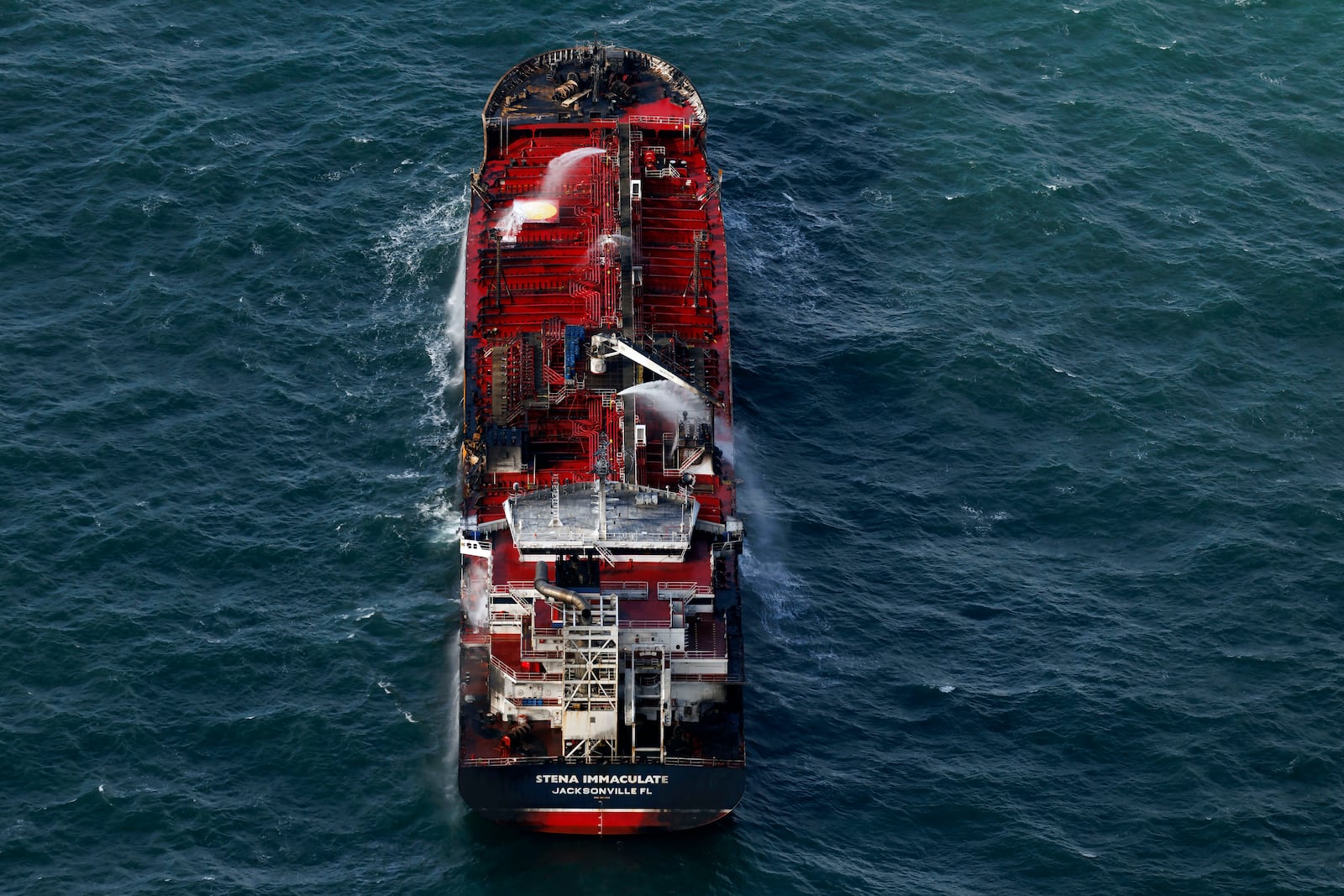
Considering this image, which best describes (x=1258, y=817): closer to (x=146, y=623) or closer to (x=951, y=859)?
(x=951, y=859)

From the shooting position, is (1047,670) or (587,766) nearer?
(587,766)

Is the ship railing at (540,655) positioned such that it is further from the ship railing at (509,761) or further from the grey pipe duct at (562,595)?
the ship railing at (509,761)

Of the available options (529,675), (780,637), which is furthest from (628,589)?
(780,637)

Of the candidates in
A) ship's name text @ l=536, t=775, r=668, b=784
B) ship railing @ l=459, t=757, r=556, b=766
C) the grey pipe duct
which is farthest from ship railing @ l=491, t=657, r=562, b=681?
ship's name text @ l=536, t=775, r=668, b=784

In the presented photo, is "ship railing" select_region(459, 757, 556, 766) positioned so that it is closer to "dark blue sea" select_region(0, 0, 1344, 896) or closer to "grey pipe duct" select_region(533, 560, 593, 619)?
"dark blue sea" select_region(0, 0, 1344, 896)

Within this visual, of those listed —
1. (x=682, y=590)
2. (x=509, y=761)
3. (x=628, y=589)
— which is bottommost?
(x=509, y=761)

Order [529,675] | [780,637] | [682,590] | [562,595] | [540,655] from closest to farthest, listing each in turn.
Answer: [562,595] < [540,655] < [529,675] < [682,590] < [780,637]

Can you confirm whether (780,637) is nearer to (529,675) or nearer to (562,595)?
(562,595)

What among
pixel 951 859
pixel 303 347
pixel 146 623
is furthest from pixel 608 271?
pixel 951 859

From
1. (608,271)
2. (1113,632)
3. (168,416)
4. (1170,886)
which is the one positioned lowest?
(1170,886)
